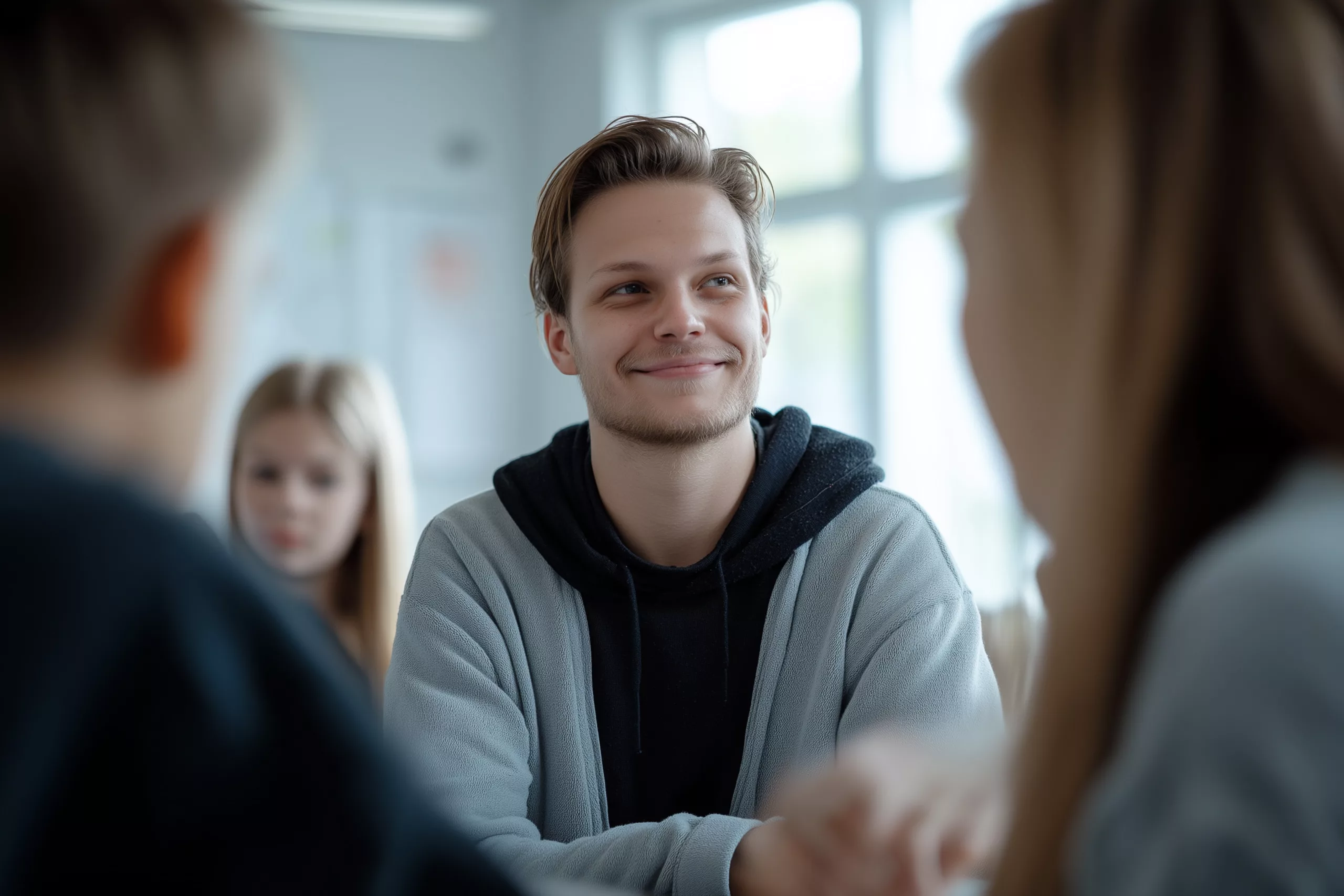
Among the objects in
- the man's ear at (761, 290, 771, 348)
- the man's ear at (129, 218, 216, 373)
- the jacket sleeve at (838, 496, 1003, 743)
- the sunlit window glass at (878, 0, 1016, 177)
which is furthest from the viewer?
the sunlit window glass at (878, 0, 1016, 177)

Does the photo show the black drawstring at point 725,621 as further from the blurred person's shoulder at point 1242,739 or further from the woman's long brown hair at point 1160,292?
the blurred person's shoulder at point 1242,739

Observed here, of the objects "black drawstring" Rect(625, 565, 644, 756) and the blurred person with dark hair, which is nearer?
A: the blurred person with dark hair

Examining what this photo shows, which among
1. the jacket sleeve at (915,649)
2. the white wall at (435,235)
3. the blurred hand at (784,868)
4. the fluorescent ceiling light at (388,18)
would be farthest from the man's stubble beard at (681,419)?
the fluorescent ceiling light at (388,18)

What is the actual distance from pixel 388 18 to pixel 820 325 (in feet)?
6.89

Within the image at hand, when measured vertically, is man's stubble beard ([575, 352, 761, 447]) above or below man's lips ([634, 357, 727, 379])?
below

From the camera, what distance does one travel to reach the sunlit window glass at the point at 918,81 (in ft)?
14.4

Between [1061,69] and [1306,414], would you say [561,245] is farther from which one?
[1306,414]

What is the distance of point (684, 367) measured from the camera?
1.94m

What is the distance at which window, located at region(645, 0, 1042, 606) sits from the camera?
14.4 ft

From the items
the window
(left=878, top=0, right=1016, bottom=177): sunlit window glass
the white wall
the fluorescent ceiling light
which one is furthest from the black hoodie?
the fluorescent ceiling light

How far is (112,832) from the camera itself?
1.92ft

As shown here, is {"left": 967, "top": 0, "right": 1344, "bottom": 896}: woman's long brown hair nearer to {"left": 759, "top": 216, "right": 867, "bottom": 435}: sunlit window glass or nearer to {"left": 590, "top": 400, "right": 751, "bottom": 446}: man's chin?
{"left": 590, "top": 400, "right": 751, "bottom": 446}: man's chin

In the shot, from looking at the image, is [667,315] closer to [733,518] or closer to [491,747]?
[733,518]

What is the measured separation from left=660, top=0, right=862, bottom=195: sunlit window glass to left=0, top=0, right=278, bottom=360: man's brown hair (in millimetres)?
4100
